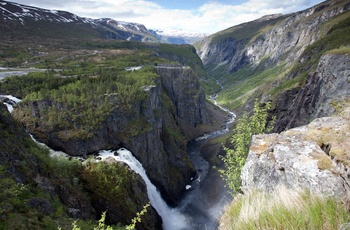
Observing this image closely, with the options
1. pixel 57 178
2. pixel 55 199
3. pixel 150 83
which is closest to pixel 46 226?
pixel 55 199

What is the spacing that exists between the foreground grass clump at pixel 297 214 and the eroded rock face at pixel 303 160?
2.13m

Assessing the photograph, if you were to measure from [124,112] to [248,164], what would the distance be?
3995cm

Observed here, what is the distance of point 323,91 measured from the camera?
2040 inches

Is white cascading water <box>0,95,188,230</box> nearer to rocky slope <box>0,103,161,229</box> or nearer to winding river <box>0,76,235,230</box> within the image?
winding river <box>0,76,235,230</box>

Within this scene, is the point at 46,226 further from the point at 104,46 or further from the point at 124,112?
the point at 104,46

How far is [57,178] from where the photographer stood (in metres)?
28.6

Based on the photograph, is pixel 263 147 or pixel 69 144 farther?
pixel 69 144

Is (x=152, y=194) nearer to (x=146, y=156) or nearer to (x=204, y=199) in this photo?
(x=146, y=156)

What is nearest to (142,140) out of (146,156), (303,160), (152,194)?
(146,156)

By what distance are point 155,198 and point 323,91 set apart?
4081 cm

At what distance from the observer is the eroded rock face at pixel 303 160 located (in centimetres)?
1101

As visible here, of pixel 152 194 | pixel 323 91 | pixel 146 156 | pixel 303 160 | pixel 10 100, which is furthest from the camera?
pixel 146 156

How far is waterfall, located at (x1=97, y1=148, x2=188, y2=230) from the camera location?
4509 centimetres

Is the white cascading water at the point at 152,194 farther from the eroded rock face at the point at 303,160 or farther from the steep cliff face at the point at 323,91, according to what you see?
the steep cliff face at the point at 323,91
